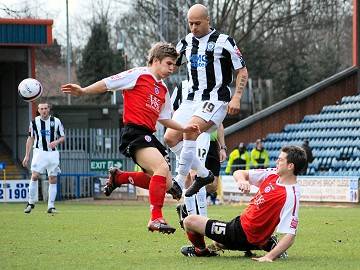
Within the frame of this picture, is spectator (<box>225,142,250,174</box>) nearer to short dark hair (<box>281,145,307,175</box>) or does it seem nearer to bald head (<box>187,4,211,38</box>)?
bald head (<box>187,4,211,38</box>)

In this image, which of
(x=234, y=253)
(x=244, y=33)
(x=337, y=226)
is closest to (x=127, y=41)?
(x=244, y=33)

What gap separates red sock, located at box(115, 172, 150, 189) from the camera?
1110 cm

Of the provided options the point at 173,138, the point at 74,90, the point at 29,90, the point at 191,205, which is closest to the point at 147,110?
the point at 74,90

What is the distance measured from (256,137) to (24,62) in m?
8.45

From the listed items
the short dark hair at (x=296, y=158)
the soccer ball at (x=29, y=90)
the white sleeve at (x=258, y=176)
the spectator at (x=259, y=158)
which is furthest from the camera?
the spectator at (x=259, y=158)

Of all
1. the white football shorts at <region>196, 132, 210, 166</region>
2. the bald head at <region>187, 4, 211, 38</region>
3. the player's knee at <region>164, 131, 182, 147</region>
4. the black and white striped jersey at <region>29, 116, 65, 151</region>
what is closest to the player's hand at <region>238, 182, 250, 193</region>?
the white football shorts at <region>196, 132, 210, 166</region>

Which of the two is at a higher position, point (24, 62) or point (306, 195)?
point (24, 62)

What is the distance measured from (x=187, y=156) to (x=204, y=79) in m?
0.95

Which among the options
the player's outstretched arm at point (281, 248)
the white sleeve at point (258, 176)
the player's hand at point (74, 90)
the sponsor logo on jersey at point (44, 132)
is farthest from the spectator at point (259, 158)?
the player's outstretched arm at point (281, 248)

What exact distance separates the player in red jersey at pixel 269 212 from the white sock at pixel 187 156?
5.61 feet

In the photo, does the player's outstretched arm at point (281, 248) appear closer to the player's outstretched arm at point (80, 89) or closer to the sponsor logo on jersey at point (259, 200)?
the sponsor logo on jersey at point (259, 200)

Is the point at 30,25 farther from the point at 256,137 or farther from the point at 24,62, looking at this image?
the point at 256,137

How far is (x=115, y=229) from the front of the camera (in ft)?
46.3

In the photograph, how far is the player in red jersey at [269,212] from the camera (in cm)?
925
